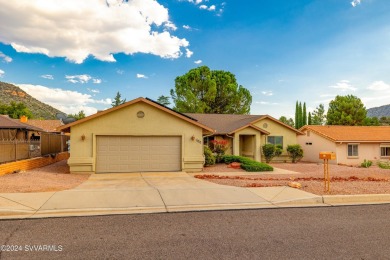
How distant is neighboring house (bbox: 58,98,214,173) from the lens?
52.0 ft

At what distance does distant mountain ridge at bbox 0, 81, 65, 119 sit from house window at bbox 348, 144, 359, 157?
247ft

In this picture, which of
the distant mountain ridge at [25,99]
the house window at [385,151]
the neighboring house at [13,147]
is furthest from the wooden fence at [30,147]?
the distant mountain ridge at [25,99]

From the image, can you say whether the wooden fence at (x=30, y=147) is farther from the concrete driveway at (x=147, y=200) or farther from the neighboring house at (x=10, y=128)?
the concrete driveway at (x=147, y=200)

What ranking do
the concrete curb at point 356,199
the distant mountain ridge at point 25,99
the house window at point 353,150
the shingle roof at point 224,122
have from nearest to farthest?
the concrete curb at point 356,199 < the shingle roof at point 224,122 < the house window at point 353,150 < the distant mountain ridge at point 25,99

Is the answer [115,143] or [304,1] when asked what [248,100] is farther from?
[115,143]

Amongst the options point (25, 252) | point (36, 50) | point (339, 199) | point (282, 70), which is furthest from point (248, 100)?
point (25, 252)

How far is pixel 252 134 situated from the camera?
24.8 m

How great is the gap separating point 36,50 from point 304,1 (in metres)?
28.0

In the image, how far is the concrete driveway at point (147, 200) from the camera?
7566 millimetres

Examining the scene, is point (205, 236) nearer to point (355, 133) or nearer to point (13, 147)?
point (13, 147)

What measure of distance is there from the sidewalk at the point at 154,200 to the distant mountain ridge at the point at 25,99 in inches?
3100

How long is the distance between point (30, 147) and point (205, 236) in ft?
51.0

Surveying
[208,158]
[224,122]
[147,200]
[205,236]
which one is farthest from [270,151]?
[205,236]

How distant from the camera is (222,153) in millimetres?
22875
